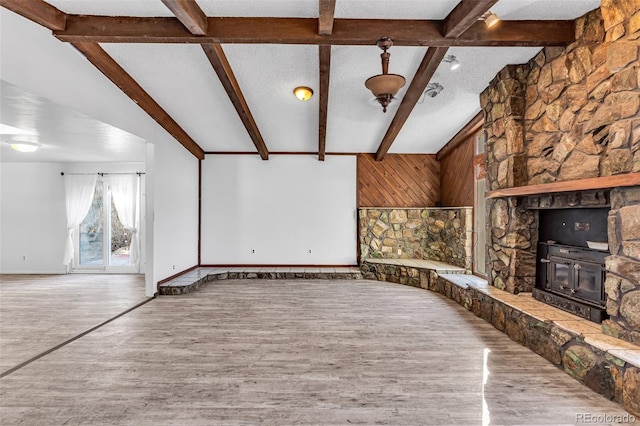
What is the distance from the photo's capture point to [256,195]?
671 centimetres

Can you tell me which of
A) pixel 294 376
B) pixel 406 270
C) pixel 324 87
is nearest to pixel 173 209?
pixel 324 87

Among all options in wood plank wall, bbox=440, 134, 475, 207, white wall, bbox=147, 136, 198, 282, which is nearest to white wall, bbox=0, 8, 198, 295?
white wall, bbox=147, 136, 198, 282

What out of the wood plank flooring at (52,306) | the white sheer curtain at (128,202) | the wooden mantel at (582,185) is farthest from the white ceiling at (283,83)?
the wood plank flooring at (52,306)

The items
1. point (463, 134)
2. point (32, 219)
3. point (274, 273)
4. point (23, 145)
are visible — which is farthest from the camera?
point (32, 219)

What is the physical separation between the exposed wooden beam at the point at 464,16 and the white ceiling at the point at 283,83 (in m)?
0.08

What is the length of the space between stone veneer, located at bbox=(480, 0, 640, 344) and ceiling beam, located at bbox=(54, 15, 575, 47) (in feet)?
1.43

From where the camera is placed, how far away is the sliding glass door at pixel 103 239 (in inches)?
266

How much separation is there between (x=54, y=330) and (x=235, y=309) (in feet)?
6.78

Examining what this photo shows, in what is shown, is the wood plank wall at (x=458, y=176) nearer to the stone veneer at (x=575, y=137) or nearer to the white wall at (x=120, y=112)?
the stone veneer at (x=575, y=137)

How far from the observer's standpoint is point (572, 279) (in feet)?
9.63

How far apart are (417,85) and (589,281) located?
9.61 ft

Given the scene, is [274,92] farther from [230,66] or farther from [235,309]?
[235,309]

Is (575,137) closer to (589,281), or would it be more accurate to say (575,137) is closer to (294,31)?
(589,281)

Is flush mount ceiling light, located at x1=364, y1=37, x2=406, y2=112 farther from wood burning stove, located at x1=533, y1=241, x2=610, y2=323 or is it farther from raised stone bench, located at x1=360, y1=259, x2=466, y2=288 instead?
raised stone bench, located at x1=360, y1=259, x2=466, y2=288
